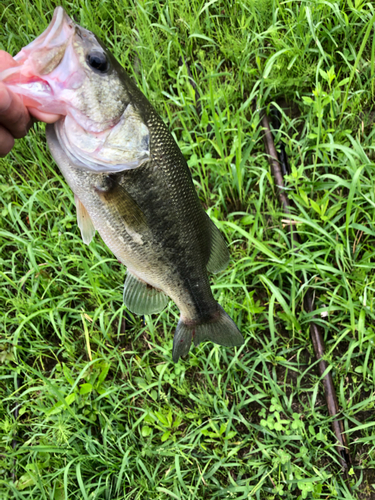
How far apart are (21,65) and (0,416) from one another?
2222 mm

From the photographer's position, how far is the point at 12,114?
117 centimetres

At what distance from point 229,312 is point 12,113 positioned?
1.62 meters

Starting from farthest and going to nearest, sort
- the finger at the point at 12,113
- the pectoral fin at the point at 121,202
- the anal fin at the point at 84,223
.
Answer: the anal fin at the point at 84,223, the pectoral fin at the point at 121,202, the finger at the point at 12,113

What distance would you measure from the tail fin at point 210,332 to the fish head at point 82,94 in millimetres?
865

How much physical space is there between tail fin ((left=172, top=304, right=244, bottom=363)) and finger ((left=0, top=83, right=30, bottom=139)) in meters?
1.08

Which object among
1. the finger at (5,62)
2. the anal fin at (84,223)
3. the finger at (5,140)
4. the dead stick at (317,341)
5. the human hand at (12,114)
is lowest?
the dead stick at (317,341)

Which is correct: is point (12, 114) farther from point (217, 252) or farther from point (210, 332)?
point (210, 332)

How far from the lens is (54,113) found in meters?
1.18

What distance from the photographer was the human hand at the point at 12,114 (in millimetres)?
1115

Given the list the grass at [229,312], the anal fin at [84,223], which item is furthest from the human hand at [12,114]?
the grass at [229,312]

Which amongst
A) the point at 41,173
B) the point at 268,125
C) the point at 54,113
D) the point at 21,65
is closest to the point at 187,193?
the point at 54,113

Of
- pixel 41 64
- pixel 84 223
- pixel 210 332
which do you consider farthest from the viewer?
pixel 210 332

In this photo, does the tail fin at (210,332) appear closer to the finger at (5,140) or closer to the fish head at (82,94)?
the fish head at (82,94)

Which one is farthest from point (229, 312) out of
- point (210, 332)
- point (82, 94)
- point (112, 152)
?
point (82, 94)
